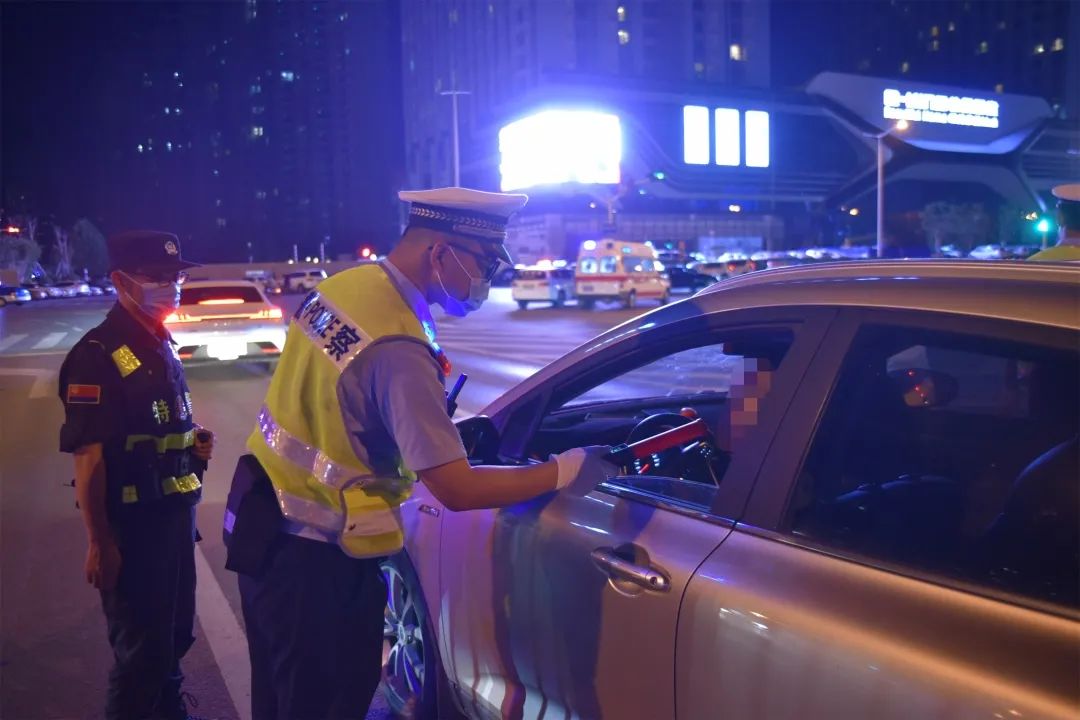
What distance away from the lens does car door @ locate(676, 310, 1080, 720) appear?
54.4 inches

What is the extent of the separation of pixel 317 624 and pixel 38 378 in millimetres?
15539

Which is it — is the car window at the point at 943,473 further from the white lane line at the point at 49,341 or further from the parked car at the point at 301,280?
the parked car at the point at 301,280

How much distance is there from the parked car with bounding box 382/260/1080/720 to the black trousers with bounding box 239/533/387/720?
1.41 ft

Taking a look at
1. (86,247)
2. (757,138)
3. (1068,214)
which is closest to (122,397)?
(1068,214)

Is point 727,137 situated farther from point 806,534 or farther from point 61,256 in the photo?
point 806,534

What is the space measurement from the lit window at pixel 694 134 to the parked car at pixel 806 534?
6739cm

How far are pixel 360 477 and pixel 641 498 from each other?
2.33 feet

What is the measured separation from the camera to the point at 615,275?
2834 cm

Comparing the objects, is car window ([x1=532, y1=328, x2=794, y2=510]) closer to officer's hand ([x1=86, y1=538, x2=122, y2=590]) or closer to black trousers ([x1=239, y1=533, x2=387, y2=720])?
black trousers ([x1=239, y1=533, x2=387, y2=720])

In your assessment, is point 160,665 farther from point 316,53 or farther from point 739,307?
point 316,53

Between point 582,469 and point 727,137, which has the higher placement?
point 727,137

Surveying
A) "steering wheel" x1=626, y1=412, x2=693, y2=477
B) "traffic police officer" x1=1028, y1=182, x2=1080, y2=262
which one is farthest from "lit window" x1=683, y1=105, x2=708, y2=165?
"steering wheel" x1=626, y1=412, x2=693, y2=477

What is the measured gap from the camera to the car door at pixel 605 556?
1.90m

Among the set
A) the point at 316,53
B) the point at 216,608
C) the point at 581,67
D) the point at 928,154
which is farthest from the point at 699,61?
the point at 216,608
